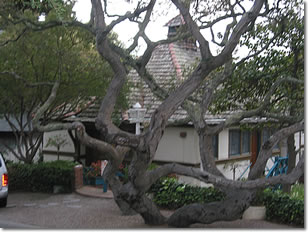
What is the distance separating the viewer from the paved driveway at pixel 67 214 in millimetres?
11422

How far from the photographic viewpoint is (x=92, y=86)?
648 inches

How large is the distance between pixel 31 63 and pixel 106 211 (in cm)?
557

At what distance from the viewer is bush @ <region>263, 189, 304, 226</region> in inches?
448

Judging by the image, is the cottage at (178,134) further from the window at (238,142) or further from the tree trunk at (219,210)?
the tree trunk at (219,210)

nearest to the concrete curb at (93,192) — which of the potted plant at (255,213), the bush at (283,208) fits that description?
the potted plant at (255,213)

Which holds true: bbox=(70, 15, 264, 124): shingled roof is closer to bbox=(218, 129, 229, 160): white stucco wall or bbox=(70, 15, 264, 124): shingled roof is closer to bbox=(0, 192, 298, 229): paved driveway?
bbox=(218, 129, 229, 160): white stucco wall

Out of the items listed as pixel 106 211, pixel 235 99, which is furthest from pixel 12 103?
pixel 235 99

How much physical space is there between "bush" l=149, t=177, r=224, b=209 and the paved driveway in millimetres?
493

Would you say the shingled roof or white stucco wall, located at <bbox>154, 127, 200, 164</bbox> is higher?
the shingled roof

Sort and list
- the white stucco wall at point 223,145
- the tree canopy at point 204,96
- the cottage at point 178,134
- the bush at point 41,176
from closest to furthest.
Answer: the tree canopy at point 204,96, the bush at point 41,176, the cottage at point 178,134, the white stucco wall at point 223,145

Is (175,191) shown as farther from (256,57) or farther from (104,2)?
(104,2)

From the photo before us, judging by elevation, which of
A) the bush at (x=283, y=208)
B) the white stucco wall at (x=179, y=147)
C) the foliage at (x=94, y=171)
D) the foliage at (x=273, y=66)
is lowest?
the bush at (x=283, y=208)

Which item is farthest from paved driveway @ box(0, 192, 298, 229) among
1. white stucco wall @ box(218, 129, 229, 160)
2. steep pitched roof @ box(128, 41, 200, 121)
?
white stucco wall @ box(218, 129, 229, 160)

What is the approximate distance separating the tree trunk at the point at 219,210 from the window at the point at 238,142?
9340mm
